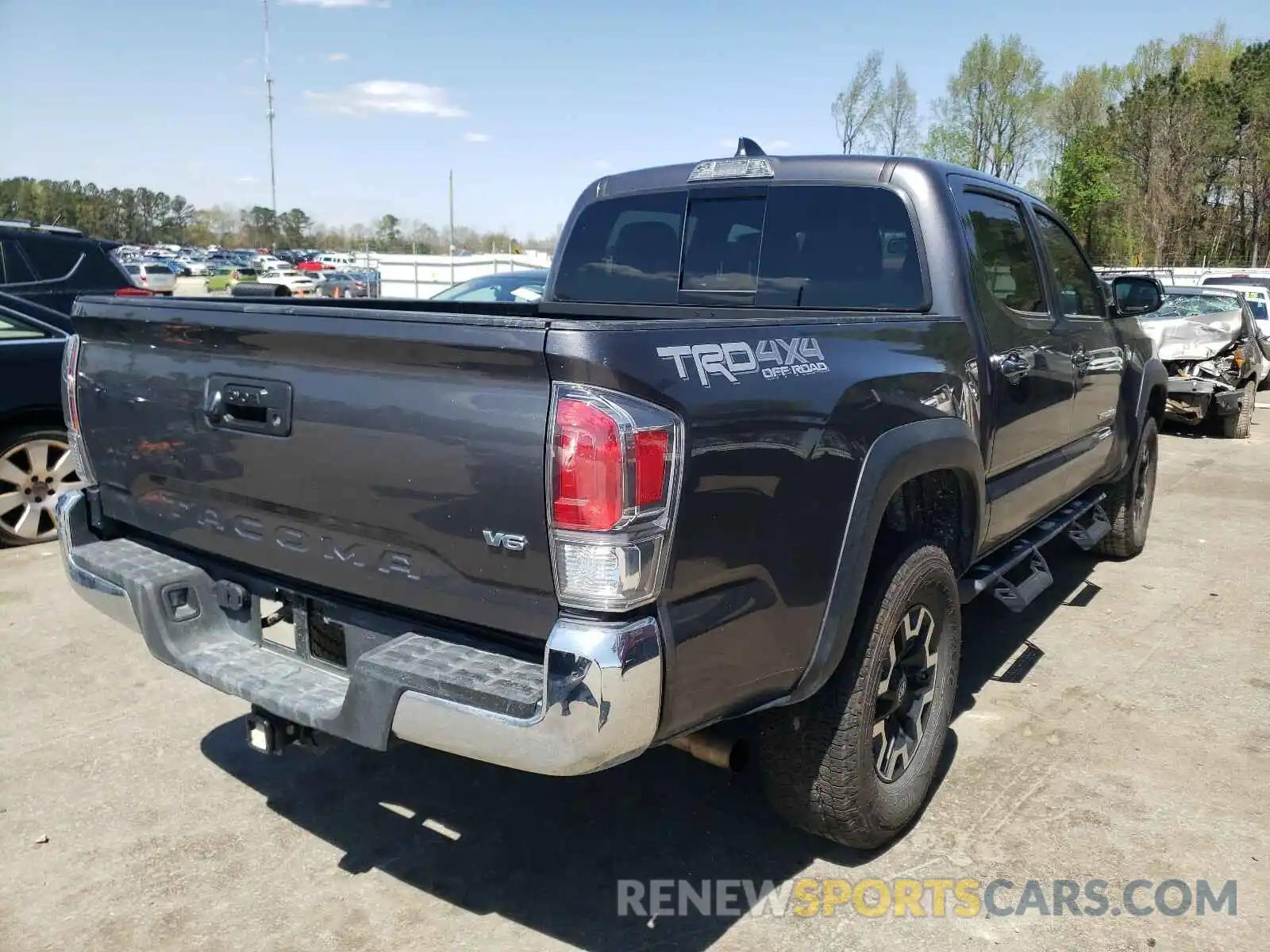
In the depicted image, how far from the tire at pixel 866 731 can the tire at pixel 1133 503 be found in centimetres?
347

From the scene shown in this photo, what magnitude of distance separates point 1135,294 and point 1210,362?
7.61 m

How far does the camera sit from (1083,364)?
457cm

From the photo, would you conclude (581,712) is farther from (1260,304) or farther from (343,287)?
(343,287)

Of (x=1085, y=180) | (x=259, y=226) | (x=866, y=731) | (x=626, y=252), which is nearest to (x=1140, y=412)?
(x=626, y=252)

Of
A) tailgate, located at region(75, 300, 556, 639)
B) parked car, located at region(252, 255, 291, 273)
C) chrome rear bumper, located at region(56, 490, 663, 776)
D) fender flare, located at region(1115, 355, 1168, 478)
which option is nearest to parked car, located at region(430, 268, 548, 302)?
fender flare, located at region(1115, 355, 1168, 478)

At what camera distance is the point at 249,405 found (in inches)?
99.0

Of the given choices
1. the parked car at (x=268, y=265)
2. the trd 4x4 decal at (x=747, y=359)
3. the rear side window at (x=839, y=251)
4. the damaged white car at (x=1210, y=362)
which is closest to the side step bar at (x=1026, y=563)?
the rear side window at (x=839, y=251)

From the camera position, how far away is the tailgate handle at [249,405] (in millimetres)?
2455

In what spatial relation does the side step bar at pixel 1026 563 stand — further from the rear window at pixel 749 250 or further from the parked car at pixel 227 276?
the parked car at pixel 227 276

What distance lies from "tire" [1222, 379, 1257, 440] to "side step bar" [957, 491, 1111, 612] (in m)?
7.97

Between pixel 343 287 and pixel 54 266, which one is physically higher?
pixel 54 266

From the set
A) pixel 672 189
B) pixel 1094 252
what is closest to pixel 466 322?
pixel 672 189

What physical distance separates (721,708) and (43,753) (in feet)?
8.92

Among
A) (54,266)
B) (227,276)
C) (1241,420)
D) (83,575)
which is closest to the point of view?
(83,575)
